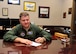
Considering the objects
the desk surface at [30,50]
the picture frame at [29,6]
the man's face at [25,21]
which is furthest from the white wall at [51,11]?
the desk surface at [30,50]

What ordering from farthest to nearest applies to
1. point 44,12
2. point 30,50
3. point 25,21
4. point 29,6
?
point 44,12
point 29,6
point 25,21
point 30,50

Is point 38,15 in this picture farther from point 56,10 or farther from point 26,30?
point 26,30

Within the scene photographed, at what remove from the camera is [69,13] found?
6.07m

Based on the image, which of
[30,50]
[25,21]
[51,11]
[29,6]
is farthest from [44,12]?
[30,50]

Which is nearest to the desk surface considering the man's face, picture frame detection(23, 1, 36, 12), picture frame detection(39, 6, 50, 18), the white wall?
the man's face

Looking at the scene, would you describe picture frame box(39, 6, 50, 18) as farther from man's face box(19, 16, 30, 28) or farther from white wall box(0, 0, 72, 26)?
man's face box(19, 16, 30, 28)

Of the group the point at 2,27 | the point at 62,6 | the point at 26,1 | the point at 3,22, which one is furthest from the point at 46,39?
the point at 62,6

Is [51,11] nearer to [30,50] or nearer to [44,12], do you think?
[44,12]

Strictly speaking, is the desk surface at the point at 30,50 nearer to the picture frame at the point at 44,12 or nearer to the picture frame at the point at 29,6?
the picture frame at the point at 29,6

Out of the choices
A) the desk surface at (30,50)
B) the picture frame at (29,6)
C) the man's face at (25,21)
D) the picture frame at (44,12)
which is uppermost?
the picture frame at (29,6)

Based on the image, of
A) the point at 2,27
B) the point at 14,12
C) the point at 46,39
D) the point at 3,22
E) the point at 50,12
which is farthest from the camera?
the point at 50,12

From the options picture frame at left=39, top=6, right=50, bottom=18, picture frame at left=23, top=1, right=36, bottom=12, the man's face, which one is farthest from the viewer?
picture frame at left=39, top=6, right=50, bottom=18

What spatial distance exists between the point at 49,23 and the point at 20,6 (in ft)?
4.94

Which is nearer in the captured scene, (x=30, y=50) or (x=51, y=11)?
(x=30, y=50)
